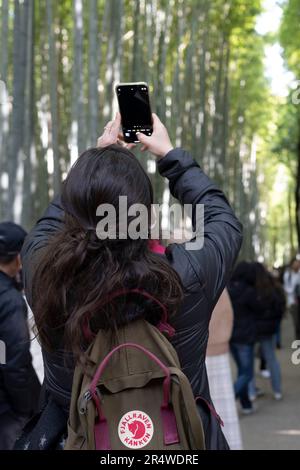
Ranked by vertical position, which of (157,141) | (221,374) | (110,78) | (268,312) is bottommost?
(268,312)

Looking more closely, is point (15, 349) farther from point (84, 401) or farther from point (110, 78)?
point (110, 78)

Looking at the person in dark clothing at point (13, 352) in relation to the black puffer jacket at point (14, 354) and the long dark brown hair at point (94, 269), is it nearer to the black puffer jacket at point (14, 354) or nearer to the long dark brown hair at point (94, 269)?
the black puffer jacket at point (14, 354)

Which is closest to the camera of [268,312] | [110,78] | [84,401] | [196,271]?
[84,401]

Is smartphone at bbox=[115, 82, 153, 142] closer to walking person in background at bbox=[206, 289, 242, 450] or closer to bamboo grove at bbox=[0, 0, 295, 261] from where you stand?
walking person in background at bbox=[206, 289, 242, 450]

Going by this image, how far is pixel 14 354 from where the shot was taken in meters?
3.89

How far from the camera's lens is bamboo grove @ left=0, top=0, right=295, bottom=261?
933 cm

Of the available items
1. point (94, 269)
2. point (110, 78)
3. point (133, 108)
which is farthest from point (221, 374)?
point (110, 78)

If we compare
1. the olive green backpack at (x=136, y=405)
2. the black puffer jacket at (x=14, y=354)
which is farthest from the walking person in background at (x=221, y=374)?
the olive green backpack at (x=136, y=405)

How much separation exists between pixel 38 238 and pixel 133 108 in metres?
0.48

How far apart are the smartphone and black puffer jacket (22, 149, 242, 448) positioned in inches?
6.4

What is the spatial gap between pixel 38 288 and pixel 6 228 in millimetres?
2098

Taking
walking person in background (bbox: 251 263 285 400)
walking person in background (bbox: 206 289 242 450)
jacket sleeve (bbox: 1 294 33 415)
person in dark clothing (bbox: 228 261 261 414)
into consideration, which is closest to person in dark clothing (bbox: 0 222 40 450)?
jacket sleeve (bbox: 1 294 33 415)

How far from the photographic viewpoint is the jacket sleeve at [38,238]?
222 centimetres
